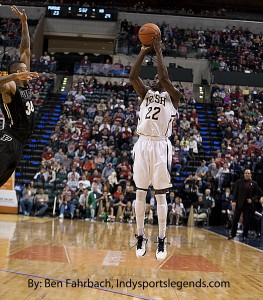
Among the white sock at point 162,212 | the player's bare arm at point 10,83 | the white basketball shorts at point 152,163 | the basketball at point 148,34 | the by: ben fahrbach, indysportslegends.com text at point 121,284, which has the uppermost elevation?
the basketball at point 148,34

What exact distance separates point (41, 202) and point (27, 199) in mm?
490

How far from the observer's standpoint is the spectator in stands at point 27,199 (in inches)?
698

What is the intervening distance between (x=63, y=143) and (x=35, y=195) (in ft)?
11.0

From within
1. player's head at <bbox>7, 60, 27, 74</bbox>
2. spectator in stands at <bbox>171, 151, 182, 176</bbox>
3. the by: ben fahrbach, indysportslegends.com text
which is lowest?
the by: ben fahrbach, indysportslegends.com text

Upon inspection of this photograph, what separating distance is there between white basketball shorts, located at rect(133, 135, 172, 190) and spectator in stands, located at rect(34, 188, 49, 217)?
11.7 m

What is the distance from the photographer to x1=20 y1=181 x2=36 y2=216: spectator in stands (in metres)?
17.7

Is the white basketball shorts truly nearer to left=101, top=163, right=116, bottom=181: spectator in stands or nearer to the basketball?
the basketball

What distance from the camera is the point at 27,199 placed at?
58.5 feet

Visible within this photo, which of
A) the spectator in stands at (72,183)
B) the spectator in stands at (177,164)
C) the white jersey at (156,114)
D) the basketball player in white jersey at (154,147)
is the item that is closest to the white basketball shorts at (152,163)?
the basketball player in white jersey at (154,147)

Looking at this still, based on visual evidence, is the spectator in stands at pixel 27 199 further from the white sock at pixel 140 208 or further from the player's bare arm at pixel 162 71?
the player's bare arm at pixel 162 71

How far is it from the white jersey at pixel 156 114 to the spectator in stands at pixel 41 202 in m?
11.8

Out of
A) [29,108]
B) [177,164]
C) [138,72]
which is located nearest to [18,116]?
[29,108]

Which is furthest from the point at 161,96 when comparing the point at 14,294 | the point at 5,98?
the point at 14,294

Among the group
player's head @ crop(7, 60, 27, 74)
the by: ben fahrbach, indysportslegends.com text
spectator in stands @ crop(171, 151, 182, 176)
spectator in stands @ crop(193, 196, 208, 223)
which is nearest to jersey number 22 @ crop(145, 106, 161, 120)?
player's head @ crop(7, 60, 27, 74)
